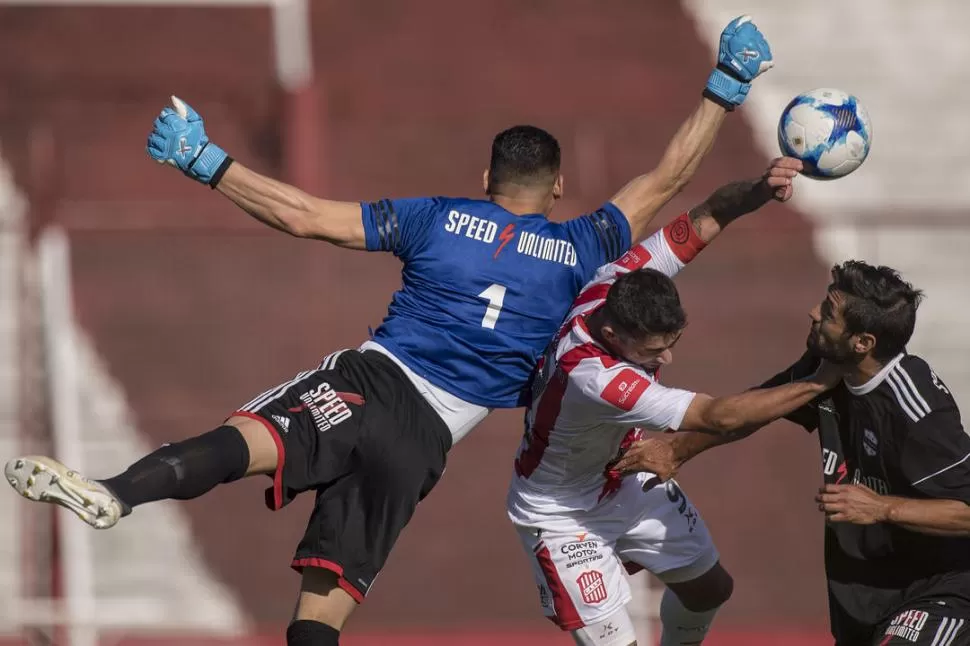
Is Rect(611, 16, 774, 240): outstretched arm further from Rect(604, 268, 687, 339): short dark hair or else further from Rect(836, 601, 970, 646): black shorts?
Rect(836, 601, 970, 646): black shorts

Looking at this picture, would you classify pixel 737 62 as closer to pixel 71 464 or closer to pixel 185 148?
pixel 185 148

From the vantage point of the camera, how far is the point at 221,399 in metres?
10.5

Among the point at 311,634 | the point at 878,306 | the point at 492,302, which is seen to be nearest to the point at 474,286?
the point at 492,302

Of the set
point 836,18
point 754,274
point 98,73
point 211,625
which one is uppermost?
point 836,18

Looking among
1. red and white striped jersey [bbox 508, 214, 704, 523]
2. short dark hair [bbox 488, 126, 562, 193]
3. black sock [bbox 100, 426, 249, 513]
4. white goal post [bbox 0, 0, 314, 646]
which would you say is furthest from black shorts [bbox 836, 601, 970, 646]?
white goal post [bbox 0, 0, 314, 646]

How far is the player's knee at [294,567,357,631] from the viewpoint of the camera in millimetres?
6172

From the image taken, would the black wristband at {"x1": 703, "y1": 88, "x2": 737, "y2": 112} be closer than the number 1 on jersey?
No

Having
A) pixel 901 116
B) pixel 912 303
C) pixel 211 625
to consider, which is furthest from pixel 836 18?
pixel 912 303

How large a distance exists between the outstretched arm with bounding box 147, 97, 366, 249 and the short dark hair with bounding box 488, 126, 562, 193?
26.7 inches

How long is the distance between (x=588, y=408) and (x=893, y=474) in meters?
1.22

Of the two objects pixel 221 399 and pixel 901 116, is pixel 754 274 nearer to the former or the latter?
pixel 221 399

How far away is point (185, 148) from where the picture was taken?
631 cm

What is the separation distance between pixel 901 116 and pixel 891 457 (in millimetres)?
10413

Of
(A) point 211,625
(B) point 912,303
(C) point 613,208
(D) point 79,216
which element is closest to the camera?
(B) point 912,303
